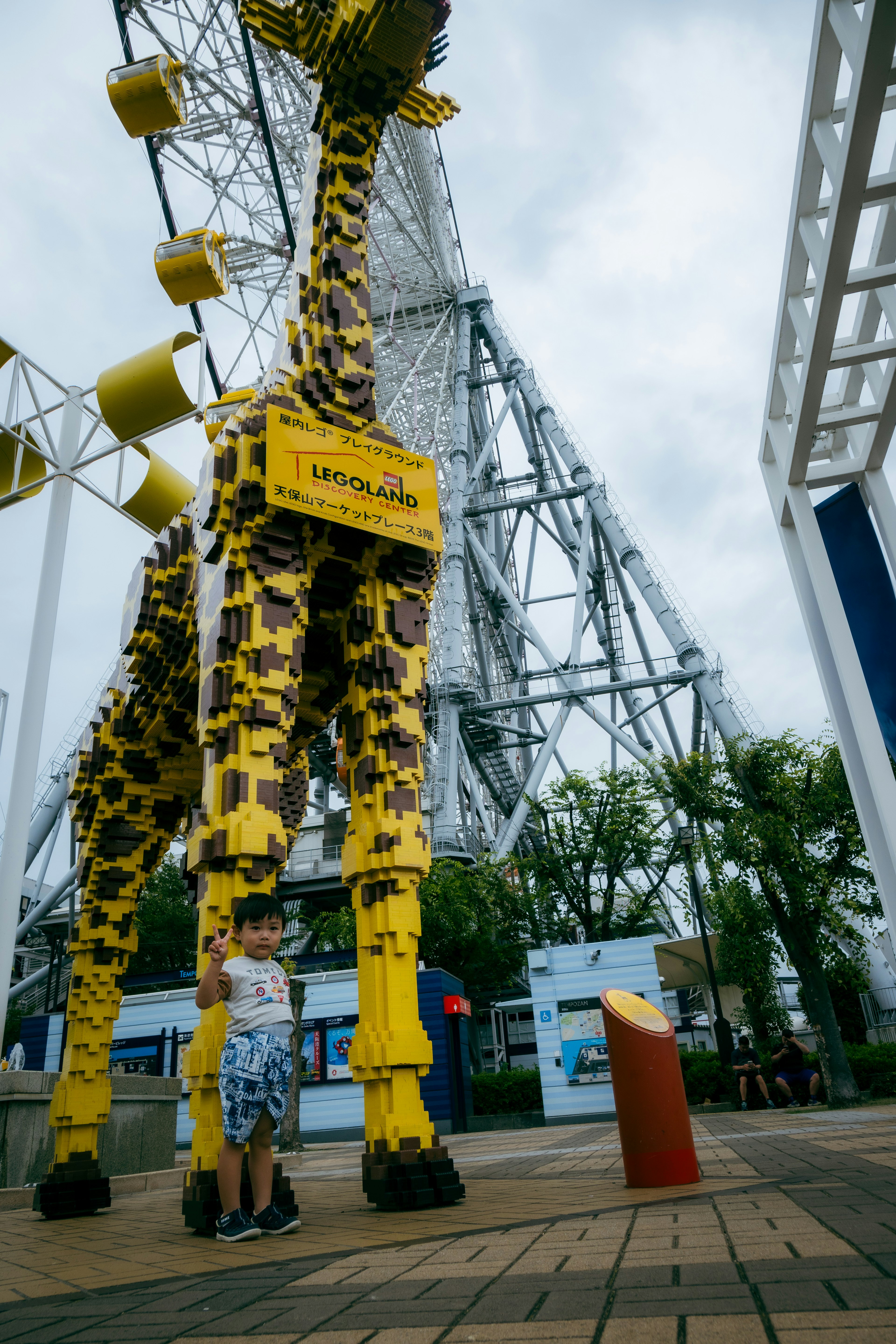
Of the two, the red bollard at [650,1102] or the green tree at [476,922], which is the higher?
the green tree at [476,922]

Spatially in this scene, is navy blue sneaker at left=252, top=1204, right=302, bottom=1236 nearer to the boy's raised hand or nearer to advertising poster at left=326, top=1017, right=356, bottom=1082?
the boy's raised hand

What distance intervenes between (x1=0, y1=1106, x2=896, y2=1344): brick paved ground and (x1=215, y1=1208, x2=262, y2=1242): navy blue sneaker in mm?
71

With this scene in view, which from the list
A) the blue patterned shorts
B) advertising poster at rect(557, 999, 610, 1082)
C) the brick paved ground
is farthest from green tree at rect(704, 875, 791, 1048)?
the blue patterned shorts

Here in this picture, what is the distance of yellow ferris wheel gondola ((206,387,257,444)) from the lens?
310 inches

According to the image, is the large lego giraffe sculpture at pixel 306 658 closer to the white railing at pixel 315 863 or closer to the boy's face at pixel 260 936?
the boy's face at pixel 260 936

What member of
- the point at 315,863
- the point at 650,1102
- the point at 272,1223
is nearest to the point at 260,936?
the point at 272,1223

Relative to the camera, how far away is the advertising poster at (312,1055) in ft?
72.4

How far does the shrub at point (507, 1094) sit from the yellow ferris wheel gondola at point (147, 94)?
21.7m

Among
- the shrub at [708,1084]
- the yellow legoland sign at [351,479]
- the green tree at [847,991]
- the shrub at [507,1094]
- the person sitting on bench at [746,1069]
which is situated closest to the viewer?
the yellow legoland sign at [351,479]

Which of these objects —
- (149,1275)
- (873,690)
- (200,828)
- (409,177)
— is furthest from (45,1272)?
(409,177)

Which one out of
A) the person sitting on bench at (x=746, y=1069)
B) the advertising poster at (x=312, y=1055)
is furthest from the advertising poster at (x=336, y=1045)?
the person sitting on bench at (x=746, y=1069)

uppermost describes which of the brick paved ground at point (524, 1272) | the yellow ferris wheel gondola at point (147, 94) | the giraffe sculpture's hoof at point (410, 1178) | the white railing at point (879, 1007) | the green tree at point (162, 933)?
the yellow ferris wheel gondola at point (147, 94)

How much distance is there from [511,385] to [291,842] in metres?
28.4

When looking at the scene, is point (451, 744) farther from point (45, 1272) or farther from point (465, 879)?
point (45, 1272)
